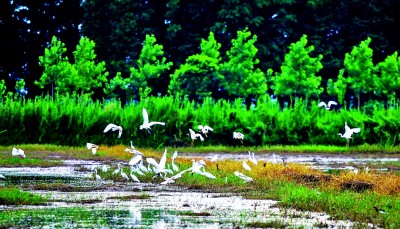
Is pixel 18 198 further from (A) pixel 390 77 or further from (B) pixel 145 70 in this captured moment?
(A) pixel 390 77

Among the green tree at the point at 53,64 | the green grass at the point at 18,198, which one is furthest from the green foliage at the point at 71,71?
the green grass at the point at 18,198

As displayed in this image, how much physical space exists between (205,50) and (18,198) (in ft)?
125

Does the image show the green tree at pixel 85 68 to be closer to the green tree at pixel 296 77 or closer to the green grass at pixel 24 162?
the green tree at pixel 296 77

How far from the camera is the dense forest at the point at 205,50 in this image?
155 ft

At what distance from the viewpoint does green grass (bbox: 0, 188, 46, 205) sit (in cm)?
1027

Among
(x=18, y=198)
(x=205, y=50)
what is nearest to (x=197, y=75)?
(x=205, y=50)

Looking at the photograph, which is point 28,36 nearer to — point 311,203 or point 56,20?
point 56,20

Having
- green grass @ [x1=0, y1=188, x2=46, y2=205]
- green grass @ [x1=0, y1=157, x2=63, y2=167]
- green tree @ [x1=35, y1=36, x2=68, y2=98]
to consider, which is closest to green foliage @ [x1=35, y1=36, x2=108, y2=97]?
green tree @ [x1=35, y1=36, x2=68, y2=98]

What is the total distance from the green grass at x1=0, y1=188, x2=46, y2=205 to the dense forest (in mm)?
36232

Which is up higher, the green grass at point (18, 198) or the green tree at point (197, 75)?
the green tree at point (197, 75)

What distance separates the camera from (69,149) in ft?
83.4

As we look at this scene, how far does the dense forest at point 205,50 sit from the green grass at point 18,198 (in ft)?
119

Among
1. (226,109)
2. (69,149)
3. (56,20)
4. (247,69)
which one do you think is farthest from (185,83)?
(69,149)

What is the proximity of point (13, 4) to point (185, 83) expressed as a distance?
16264 mm
